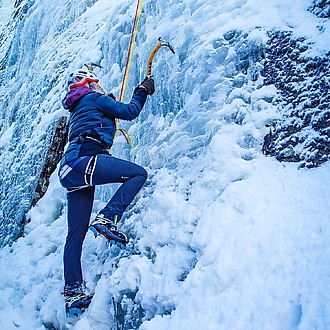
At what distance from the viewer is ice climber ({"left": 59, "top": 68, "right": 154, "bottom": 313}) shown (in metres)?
2.44

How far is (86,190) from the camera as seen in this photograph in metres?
A: 2.64

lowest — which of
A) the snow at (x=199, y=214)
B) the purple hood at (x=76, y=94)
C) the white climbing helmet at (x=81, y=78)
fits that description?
the snow at (x=199, y=214)

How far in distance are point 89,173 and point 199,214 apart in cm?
78

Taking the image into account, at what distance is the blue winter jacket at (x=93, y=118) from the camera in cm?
251

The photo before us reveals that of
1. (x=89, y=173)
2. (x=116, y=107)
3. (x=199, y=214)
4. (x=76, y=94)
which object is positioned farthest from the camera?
(x=76, y=94)

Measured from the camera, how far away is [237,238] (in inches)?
76.8

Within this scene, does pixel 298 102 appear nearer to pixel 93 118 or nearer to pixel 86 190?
pixel 93 118

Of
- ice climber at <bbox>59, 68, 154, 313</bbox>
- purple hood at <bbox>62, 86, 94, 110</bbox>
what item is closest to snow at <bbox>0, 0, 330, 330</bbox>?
ice climber at <bbox>59, 68, 154, 313</bbox>

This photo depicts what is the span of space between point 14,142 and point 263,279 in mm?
5445

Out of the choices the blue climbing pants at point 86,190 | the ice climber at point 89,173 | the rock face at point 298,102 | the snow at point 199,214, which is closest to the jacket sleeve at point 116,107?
the ice climber at point 89,173

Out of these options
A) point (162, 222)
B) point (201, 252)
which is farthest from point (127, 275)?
point (201, 252)

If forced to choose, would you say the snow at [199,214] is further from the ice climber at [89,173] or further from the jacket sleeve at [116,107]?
the jacket sleeve at [116,107]

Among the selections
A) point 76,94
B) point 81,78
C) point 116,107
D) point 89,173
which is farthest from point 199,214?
point 81,78

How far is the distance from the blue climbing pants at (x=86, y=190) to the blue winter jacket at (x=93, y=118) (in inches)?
3.6
